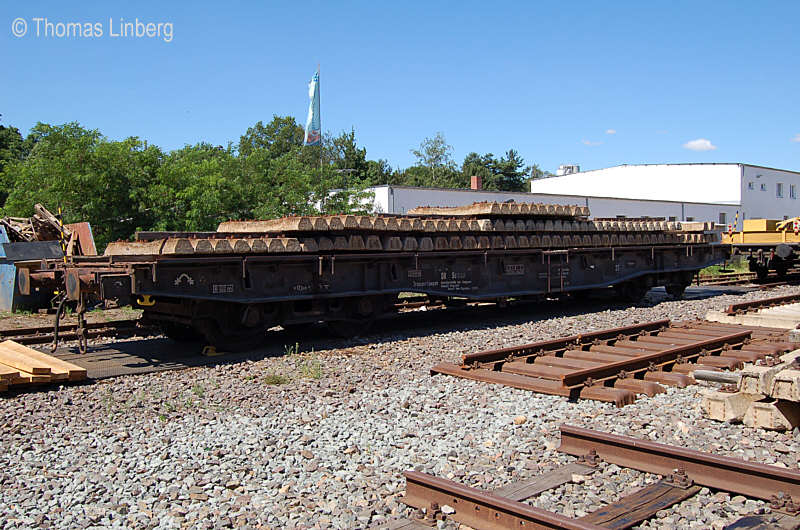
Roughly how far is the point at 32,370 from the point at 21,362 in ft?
1.51

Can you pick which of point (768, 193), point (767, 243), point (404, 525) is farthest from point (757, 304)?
point (768, 193)

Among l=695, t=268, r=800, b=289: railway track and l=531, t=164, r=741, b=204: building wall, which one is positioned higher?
l=531, t=164, r=741, b=204: building wall

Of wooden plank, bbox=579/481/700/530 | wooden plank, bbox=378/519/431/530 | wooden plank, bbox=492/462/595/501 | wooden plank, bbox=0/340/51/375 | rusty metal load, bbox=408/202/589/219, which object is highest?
rusty metal load, bbox=408/202/589/219

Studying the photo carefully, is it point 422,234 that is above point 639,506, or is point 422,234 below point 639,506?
above

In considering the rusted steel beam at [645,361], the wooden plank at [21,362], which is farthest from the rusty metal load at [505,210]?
the wooden plank at [21,362]

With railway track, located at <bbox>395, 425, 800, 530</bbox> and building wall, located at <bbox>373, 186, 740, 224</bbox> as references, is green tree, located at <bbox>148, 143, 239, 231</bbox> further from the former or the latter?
railway track, located at <bbox>395, 425, 800, 530</bbox>

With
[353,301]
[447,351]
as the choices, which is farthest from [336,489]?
[353,301]

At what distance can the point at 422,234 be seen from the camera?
12.8m

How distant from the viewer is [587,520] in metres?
3.87

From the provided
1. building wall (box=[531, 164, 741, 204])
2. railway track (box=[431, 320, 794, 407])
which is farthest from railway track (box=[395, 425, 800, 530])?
building wall (box=[531, 164, 741, 204])

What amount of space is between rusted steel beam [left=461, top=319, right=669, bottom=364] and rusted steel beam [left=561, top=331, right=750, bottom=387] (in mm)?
1472

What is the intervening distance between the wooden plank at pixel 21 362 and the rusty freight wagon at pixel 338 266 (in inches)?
41.8

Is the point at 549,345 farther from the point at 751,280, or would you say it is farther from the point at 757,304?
the point at 751,280

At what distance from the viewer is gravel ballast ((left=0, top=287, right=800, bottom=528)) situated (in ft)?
13.9
